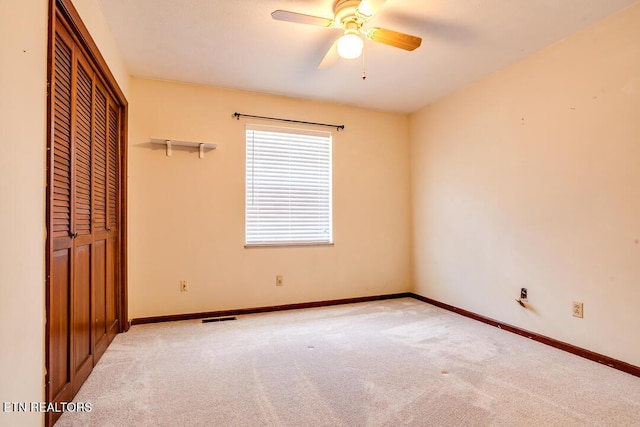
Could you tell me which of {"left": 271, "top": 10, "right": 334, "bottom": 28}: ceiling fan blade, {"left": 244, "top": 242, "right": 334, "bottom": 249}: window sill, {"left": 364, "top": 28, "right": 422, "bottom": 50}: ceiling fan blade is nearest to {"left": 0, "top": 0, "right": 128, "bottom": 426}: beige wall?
{"left": 271, "top": 10, "right": 334, "bottom": 28}: ceiling fan blade

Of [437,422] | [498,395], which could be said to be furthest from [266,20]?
[498,395]

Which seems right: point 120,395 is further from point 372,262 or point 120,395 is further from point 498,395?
point 372,262

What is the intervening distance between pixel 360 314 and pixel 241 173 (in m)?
2.05

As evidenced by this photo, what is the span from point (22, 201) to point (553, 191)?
11.2ft

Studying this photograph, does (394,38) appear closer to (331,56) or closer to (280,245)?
(331,56)

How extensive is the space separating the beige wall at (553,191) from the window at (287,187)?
1453 millimetres

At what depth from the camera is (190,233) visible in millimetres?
3361

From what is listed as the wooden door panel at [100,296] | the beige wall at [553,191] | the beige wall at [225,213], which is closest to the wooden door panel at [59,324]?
the wooden door panel at [100,296]

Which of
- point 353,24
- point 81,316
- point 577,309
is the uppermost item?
point 353,24

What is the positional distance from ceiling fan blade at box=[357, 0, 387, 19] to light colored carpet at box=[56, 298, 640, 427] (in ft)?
7.48

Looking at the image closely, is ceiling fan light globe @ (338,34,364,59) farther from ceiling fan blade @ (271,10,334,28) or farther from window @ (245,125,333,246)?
window @ (245,125,333,246)

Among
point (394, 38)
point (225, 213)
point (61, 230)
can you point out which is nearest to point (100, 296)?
point (61, 230)

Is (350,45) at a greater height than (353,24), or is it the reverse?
(353,24)

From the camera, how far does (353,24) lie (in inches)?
83.1
